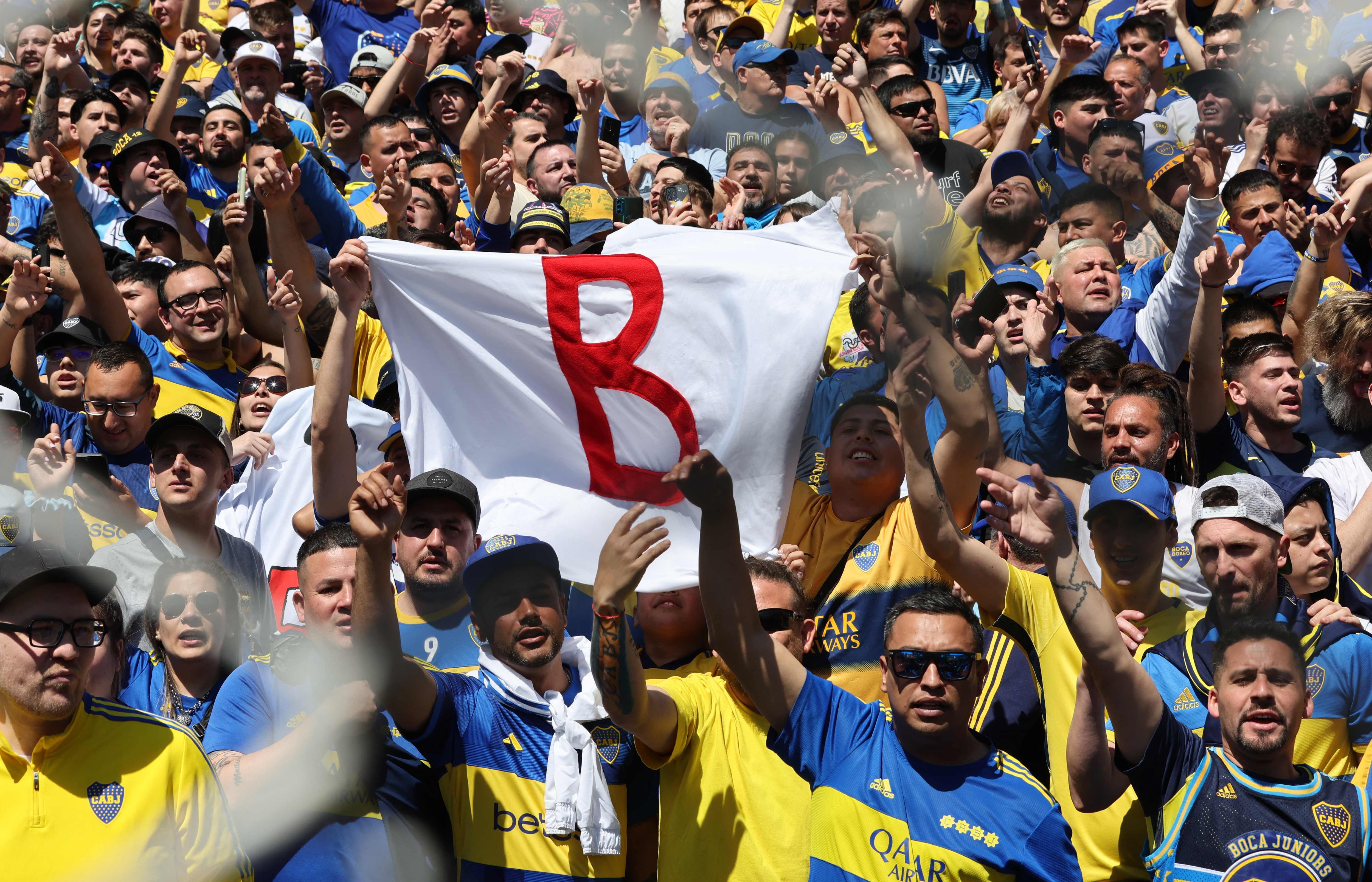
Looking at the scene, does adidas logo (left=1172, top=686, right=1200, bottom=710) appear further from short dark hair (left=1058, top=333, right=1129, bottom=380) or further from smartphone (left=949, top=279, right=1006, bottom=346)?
smartphone (left=949, top=279, right=1006, bottom=346)

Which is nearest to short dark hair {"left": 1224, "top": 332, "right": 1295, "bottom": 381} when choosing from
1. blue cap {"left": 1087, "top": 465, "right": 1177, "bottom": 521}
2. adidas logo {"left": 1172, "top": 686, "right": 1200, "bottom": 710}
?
blue cap {"left": 1087, "top": 465, "right": 1177, "bottom": 521}

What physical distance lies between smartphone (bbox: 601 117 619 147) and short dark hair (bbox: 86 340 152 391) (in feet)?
12.4

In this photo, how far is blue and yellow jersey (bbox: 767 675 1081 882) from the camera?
12.6ft

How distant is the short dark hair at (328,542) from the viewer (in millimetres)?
4637

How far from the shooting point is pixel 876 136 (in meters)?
7.55

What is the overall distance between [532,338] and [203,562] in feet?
4.37

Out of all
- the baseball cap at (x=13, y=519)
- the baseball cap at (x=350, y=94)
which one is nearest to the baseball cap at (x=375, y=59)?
the baseball cap at (x=350, y=94)

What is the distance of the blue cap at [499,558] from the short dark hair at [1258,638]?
1.87 m

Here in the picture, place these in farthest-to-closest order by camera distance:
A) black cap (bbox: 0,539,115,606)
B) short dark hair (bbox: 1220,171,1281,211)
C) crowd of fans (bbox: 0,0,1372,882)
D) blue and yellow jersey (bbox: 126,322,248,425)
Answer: short dark hair (bbox: 1220,171,1281,211), blue and yellow jersey (bbox: 126,322,248,425), crowd of fans (bbox: 0,0,1372,882), black cap (bbox: 0,539,115,606)

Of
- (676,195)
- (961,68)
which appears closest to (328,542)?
(676,195)

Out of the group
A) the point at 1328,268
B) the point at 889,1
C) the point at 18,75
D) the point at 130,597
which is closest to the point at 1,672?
the point at 130,597

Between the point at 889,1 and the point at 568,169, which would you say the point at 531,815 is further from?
the point at 889,1

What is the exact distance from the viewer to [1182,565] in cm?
511

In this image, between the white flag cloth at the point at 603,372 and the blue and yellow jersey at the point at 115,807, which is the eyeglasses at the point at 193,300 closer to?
the white flag cloth at the point at 603,372
